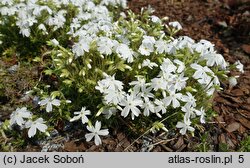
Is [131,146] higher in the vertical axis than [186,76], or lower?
lower

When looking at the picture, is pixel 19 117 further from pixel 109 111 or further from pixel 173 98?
pixel 173 98

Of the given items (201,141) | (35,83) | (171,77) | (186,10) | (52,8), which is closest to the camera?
(171,77)

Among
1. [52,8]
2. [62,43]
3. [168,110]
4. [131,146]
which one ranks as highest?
[52,8]

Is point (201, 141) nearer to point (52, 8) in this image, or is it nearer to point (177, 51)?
point (177, 51)

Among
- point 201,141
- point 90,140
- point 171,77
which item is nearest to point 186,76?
point 171,77

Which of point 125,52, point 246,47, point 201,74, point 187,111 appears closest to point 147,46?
point 125,52

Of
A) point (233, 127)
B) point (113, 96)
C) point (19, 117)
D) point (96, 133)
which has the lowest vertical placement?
point (233, 127)

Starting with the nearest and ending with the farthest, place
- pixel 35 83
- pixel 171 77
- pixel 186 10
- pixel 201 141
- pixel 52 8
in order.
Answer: pixel 171 77, pixel 201 141, pixel 35 83, pixel 52 8, pixel 186 10

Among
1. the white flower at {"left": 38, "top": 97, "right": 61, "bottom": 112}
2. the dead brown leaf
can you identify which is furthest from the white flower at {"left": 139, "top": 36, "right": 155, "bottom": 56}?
the dead brown leaf

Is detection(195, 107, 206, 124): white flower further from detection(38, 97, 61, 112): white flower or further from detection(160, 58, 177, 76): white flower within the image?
detection(38, 97, 61, 112): white flower

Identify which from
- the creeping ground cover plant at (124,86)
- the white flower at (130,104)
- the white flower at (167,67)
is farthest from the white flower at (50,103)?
the white flower at (167,67)

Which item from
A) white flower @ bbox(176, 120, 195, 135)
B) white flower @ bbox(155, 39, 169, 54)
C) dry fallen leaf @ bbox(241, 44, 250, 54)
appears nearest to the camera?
white flower @ bbox(176, 120, 195, 135)
